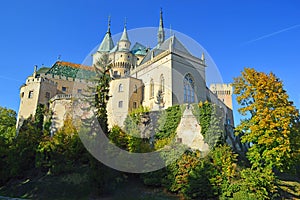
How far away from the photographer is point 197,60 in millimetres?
40062

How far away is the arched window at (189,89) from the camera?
3647 centimetres

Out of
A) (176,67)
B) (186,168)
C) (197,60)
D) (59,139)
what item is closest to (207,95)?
(197,60)

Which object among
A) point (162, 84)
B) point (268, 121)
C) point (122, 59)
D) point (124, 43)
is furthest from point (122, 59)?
point (268, 121)

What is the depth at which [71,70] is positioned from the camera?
162 feet

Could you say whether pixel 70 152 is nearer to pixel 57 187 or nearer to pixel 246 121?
pixel 57 187

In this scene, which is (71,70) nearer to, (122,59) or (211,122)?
(122,59)

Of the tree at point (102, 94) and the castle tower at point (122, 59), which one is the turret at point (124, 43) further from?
the tree at point (102, 94)

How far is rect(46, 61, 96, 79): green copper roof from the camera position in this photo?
153 ft

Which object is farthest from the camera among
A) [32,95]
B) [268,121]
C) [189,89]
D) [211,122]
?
[32,95]

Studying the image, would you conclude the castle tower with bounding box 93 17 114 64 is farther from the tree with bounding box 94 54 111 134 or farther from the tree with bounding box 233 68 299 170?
the tree with bounding box 233 68 299 170

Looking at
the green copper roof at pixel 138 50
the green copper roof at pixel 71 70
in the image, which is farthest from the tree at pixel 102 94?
the green copper roof at pixel 138 50

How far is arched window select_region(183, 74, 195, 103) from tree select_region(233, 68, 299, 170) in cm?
1320

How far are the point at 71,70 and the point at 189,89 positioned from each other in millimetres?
24893

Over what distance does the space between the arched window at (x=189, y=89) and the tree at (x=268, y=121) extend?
1320cm
